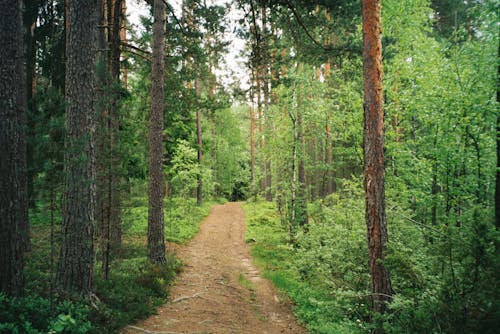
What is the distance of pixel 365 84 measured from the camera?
5.86 metres

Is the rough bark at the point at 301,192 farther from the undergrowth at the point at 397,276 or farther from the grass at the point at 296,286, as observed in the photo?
the grass at the point at 296,286

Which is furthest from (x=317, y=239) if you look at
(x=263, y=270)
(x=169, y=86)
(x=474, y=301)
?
(x=169, y=86)

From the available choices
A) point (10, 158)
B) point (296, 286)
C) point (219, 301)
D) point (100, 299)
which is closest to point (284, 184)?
point (296, 286)

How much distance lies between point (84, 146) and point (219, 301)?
197 inches

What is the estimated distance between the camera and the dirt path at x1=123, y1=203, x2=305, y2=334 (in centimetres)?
574

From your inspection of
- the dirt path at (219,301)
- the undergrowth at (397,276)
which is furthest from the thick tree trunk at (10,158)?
the undergrowth at (397,276)

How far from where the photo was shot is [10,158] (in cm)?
452

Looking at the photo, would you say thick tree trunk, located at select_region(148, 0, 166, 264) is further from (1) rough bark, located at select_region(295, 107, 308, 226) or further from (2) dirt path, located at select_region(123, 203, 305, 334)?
(1) rough bark, located at select_region(295, 107, 308, 226)

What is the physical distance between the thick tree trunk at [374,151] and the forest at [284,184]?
3 cm

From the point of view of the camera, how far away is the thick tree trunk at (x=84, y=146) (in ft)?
16.4

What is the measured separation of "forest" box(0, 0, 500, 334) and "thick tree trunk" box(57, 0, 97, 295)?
1.0 inches

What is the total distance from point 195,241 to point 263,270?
15.5 feet

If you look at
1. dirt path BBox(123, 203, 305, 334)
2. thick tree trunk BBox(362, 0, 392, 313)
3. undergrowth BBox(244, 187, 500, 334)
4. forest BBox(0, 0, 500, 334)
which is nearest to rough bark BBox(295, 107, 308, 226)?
forest BBox(0, 0, 500, 334)

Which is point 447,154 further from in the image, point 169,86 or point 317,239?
point 169,86
